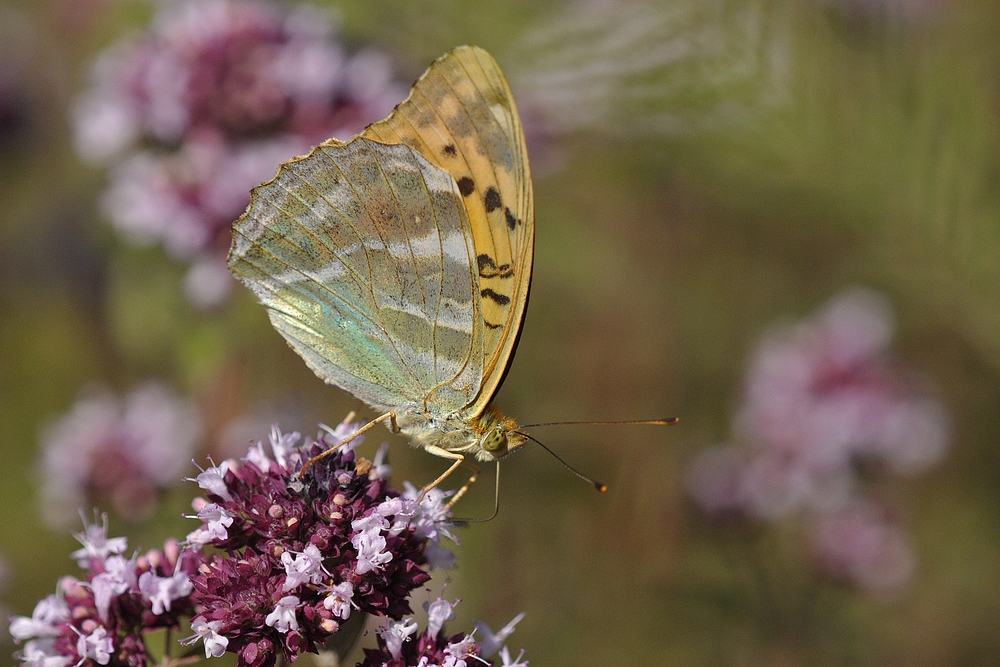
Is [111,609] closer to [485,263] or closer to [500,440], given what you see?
[500,440]

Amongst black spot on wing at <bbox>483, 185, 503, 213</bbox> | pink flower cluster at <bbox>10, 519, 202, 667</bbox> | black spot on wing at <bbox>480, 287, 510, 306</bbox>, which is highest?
black spot on wing at <bbox>483, 185, 503, 213</bbox>

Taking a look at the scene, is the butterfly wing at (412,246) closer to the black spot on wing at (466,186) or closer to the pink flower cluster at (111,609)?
the black spot on wing at (466,186)

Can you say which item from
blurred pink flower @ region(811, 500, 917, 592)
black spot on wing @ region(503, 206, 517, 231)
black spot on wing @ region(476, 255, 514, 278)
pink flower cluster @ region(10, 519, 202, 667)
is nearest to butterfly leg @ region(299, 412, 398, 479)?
pink flower cluster @ region(10, 519, 202, 667)

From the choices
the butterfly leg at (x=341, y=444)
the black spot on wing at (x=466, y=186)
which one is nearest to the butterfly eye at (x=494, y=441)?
the butterfly leg at (x=341, y=444)

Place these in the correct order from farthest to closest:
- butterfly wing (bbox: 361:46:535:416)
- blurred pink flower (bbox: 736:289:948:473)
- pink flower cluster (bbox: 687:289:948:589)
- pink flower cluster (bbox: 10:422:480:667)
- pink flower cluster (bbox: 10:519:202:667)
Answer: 1. blurred pink flower (bbox: 736:289:948:473)
2. pink flower cluster (bbox: 687:289:948:589)
3. butterfly wing (bbox: 361:46:535:416)
4. pink flower cluster (bbox: 10:519:202:667)
5. pink flower cluster (bbox: 10:422:480:667)

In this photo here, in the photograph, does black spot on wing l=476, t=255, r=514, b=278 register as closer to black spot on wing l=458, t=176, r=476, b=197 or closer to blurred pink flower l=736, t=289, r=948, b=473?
black spot on wing l=458, t=176, r=476, b=197

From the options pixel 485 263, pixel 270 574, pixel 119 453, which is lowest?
pixel 119 453

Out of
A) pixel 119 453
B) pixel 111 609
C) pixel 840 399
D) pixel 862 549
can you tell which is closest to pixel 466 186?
pixel 111 609
